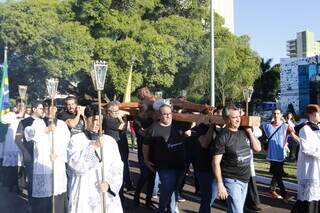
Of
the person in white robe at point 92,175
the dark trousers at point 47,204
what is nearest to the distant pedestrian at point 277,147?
the dark trousers at point 47,204

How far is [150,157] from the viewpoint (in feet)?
Result: 23.4

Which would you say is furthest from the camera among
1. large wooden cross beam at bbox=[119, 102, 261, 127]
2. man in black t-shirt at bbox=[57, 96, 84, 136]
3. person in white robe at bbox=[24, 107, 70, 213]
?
man in black t-shirt at bbox=[57, 96, 84, 136]

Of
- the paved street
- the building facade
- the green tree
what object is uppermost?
the green tree

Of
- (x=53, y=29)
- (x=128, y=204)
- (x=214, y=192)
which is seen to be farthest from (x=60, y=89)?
(x=214, y=192)

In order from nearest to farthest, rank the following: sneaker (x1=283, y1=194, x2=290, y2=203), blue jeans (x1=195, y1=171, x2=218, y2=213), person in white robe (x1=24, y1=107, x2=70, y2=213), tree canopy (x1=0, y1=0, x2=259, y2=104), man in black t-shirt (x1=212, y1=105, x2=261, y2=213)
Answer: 1. man in black t-shirt (x1=212, y1=105, x2=261, y2=213)
2. person in white robe (x1=24, y1=107, x2=70, y2=213)
3. blue jeans (x1=195, y1=171, x2=218, y2=213)
4. sneaker (x1=283, y1=194, x2=290, y2=203)
5. tree canopy (x1=0, y1=0, x2=259, y2=104)

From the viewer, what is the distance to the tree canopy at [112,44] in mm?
30500

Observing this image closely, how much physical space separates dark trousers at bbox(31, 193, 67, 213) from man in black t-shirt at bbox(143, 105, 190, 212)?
1315mm

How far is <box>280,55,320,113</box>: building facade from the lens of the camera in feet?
Answer: 95.5

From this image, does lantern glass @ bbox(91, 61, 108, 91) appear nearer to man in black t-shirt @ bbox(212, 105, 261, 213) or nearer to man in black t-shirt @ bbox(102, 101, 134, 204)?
man in black t-shirt @ bbox(212, 105, 261, 213)

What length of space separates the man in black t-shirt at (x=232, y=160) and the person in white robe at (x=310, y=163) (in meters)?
1.01

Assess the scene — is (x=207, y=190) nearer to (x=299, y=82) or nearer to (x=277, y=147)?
(x=277, y=147)

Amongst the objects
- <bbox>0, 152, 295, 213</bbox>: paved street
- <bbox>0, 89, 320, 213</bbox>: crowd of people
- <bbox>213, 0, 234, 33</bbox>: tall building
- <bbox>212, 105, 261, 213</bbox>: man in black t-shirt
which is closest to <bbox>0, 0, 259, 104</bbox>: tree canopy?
<bbox>0, 152, 295, 213</bbox>: paved street

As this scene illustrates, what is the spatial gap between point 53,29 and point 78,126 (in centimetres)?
2428

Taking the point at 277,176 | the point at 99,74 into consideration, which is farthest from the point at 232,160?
the point at 277,176
